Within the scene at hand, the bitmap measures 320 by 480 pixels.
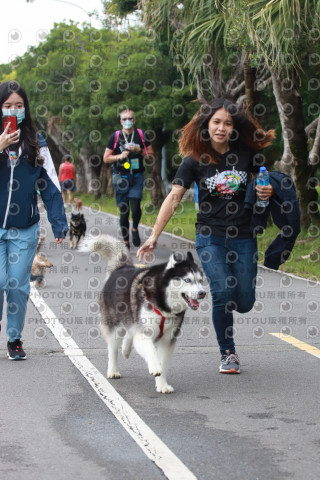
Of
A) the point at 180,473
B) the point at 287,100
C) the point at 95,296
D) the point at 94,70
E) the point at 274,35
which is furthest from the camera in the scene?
the point at 94,70

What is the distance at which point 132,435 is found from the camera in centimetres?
525

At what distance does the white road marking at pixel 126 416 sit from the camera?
4.62 meters

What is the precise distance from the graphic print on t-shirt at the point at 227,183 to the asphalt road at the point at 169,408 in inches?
59.0

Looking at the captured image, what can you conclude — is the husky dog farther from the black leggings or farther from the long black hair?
the black leggings

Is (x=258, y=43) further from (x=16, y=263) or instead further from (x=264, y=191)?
(x=16, y=263)

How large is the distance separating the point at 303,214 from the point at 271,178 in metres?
11.6

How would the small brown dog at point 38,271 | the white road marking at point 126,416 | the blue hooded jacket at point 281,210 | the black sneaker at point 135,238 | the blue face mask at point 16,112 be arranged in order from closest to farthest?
the white road marking at point 126,416, the blue hooded jacket at point 281,210, the blue face mask at point 16,112, the small brown dog at point 38,271, the black sneaker at point 135,238

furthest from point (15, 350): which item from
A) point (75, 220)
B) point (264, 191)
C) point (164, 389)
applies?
point (75, 220)

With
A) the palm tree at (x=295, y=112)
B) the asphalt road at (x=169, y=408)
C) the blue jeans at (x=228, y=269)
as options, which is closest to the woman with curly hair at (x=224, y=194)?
the blue jeans at (x=228, y=269)

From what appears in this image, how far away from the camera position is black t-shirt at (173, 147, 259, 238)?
6977 mm

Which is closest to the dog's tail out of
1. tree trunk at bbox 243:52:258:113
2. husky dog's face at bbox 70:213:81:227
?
husky dog's face at bbox 70:213:81:227

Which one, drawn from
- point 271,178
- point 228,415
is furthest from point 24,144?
point 228,415

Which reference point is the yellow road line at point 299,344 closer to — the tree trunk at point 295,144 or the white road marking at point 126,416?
the white road marking at point 126,416

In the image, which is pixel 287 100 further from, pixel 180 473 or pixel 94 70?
pixel 94 70
